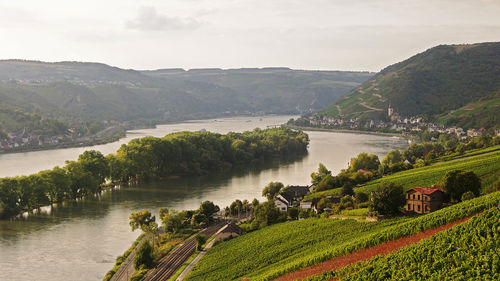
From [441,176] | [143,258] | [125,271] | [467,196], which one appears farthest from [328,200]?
[125,271]

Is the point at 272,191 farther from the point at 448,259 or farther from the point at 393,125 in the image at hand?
the point at 393,125

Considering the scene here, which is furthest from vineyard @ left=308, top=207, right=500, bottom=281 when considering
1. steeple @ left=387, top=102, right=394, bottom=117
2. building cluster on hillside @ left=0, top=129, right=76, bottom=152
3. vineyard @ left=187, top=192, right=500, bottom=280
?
steeple @ left=387, top=102, right=394, bottom=117

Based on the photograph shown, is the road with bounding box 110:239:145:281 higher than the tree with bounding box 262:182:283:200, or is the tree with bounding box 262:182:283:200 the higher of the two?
the tree with bounding box 262:182:283:200

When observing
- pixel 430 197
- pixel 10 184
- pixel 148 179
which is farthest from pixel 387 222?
pixel 148 179

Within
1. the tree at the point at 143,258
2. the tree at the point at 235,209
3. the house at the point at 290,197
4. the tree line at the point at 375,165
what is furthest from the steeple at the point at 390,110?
the tree at the point at 143,258

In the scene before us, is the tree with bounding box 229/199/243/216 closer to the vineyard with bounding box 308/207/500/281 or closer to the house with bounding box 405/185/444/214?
the house with bounding box 405/185/444/214

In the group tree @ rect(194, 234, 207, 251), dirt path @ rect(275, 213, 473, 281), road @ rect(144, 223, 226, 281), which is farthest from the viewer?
tree @ rect(194, 234, 207, 251)
